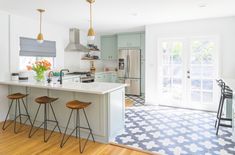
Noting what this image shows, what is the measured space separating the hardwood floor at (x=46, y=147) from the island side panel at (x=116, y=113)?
1.02 ft

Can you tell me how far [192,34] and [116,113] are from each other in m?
3.21

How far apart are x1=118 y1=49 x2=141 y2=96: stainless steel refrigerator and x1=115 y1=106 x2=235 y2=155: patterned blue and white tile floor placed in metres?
2.28

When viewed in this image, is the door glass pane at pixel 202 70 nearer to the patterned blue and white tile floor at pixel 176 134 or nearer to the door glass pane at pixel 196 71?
the door glass pane at pixel 196 71

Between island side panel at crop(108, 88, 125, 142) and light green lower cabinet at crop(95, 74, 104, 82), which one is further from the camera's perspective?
light green lower cabinet at crop(95, 74, 104, 82)

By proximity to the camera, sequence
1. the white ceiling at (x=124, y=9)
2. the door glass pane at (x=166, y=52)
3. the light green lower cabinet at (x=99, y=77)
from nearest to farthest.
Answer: the white ceiling at (x=124, y=9) < the door glass pane at (x=166, y=52) < the light green lower cabinet at (x=99, y=77)

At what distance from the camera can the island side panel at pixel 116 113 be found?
3023 millimetres

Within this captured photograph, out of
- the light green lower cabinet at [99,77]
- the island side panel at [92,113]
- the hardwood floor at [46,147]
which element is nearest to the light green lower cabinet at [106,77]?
the light green lower cabinet at [99,77]

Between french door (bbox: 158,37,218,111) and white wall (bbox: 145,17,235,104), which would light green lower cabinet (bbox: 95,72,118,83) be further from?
french door (bbox: 158,37,218,111)

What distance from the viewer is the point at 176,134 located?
3285mm

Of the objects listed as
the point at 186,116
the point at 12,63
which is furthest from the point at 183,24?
the point at 12,63

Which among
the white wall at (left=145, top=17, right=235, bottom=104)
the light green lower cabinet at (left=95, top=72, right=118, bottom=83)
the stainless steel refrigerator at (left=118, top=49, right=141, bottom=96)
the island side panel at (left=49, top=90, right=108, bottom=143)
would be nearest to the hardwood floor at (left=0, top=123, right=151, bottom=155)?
the island side panel at (left=49, top=90, right=108, bottom=143)

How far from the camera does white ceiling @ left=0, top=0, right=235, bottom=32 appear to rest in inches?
131

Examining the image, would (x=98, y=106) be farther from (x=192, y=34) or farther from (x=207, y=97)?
(x=192, y=34)

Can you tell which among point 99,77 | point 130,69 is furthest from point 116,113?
point 130,69
